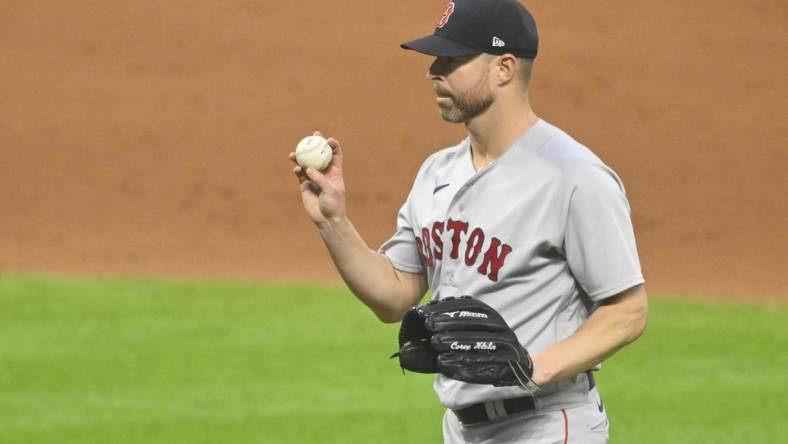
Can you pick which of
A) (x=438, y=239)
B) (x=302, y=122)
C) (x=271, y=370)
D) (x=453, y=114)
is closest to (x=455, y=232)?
(x=438, y=239)

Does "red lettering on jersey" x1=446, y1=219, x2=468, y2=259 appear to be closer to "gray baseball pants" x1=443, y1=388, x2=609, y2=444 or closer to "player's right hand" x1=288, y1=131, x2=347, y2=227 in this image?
"player's right hand" x1=288, y1=131, x2=347, y2=227

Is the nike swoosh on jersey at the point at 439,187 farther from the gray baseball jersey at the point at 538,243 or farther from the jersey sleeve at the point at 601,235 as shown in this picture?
the jersey sleeve at the point at 601,235

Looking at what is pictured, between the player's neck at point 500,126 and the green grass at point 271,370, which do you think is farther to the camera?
the green grass at point 271,370

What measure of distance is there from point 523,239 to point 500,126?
12.0 inches

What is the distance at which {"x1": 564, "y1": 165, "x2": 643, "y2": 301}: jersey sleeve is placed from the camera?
3170 millimetres

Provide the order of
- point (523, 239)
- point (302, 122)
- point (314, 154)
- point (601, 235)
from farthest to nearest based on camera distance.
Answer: point (302, 122), point (314, 154), point (523, 239), point (601, 235)

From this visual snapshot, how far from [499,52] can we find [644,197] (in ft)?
28.6

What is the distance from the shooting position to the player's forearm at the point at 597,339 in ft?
10.1

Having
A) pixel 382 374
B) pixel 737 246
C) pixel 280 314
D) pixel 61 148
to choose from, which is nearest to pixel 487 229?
pixel 382 374

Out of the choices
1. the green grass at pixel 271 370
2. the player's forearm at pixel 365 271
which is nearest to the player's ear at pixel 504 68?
the player's forearm at pixel 365 271

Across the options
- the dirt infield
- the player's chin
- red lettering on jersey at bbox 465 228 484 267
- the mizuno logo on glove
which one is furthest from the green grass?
the mizuno logo on glove

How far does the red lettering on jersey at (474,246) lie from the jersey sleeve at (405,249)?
1.12 ft

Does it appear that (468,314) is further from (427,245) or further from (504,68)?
(504,68)

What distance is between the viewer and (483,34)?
3311 millimetres
